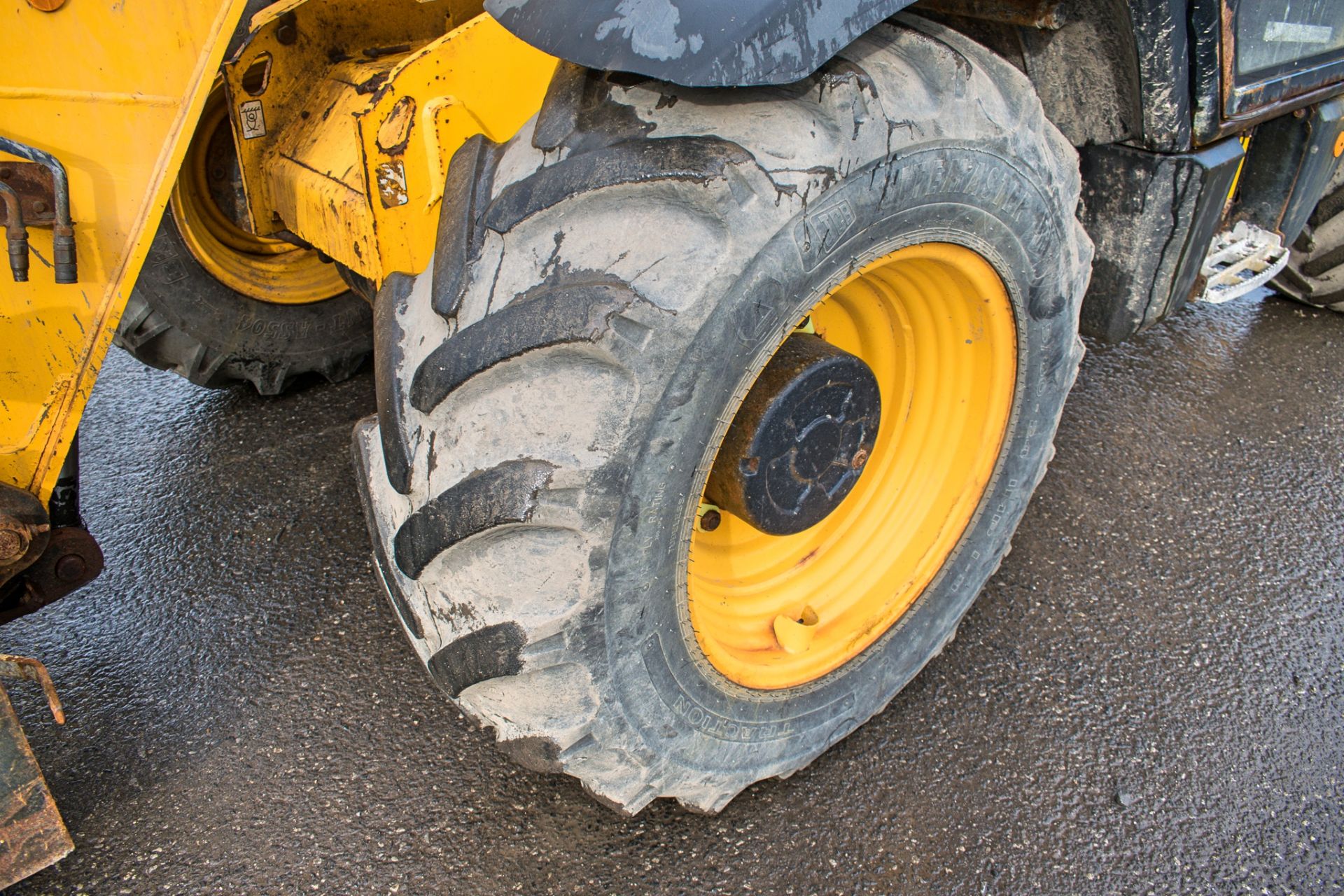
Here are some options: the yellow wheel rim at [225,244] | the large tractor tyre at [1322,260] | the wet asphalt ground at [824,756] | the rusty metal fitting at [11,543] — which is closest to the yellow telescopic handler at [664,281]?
the rusty metal fitting at [11,543]

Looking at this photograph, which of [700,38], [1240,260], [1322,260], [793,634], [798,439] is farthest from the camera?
[1322,260]

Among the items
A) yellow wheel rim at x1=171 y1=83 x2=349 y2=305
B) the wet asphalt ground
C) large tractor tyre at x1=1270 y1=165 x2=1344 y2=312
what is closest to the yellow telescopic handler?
the wet asphalt ground

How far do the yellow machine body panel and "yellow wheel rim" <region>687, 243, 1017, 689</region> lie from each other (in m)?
0.96

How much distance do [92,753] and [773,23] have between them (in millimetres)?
1783

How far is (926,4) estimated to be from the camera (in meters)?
1.73

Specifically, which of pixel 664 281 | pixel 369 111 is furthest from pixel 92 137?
pixel 664 281

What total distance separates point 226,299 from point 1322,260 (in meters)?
3.14

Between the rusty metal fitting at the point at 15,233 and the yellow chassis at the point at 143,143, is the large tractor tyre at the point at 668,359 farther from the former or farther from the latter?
the rusty metal fitting at the point at 15,233

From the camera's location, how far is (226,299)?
2531 mm

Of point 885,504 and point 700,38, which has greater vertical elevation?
point 700,38

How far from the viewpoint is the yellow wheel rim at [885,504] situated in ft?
5.49

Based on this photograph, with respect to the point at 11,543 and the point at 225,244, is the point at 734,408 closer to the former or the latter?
the point at 11,543

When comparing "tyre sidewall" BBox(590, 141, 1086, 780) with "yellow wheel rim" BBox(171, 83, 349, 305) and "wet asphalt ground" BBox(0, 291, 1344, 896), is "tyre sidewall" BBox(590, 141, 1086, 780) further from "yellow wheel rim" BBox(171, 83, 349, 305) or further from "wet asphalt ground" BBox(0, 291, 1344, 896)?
"yellow wheel rim" BBox(171, 83, 349, 305)

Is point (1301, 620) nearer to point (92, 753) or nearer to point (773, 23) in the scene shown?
point (773, 23)
